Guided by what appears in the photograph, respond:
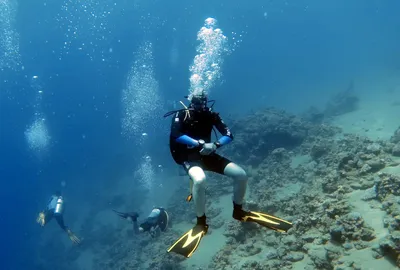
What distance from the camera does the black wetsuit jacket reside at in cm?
579

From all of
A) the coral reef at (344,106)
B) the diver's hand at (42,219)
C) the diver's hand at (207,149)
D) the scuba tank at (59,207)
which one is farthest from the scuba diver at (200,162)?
the coral reef at (344,106)

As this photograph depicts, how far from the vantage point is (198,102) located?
596 centimetres

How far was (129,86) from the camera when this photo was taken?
11938cm

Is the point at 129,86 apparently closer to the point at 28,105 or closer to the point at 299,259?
the point at 28,105

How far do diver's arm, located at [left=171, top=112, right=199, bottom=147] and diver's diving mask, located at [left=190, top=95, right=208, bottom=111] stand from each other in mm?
370

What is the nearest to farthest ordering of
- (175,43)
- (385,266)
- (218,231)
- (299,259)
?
(385,266)
(299,259)
(218,231)
(175,43)

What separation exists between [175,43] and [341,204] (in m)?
141

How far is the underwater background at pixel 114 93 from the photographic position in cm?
3207

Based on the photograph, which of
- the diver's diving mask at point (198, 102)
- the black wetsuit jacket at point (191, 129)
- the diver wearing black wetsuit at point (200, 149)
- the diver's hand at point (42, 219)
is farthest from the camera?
the diver's hand at point (42, 219)

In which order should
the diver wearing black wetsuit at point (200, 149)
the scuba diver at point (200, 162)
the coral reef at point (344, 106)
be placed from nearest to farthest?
the scuba diver at point (200, 162) → the diver wearing black wetsuit at point (200, 149) → the coral reef at point (344, 106)

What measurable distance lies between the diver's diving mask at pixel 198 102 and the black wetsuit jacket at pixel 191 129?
3.7 inches

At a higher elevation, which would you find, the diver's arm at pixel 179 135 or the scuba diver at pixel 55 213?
the diver's arm at pixel 179 135

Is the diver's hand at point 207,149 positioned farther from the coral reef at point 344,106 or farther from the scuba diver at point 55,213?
the coral reef at point 344,106

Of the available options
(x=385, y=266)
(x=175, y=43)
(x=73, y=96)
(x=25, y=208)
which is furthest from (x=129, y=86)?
(x=385, y=266)
